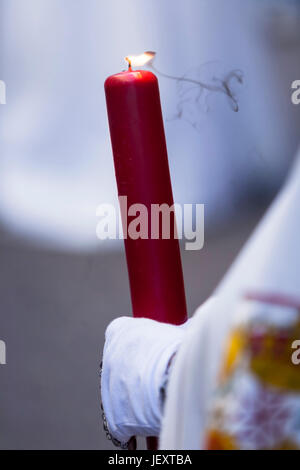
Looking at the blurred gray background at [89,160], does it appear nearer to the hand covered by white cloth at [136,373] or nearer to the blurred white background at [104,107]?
the blurred white background at [104,107]

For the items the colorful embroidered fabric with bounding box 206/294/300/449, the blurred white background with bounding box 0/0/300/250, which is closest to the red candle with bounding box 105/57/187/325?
the colorful embroidered fabric with bounding box 206/294/300/449

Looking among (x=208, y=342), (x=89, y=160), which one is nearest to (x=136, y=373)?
(x=208, y=342)

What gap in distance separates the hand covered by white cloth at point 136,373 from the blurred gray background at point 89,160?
44 centimetres

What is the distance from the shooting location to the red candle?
43cm

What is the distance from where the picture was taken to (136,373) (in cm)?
38

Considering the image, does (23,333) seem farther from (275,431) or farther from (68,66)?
(275,431)

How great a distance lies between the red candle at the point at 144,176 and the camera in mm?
429

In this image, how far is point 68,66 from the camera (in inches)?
33.9

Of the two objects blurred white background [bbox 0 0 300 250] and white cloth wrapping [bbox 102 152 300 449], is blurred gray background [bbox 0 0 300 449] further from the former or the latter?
white cloth wrapping [bbox 102 152 300 449]

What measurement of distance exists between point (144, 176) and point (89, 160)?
45 centimetres

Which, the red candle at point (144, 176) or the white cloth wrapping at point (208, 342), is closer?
the white cloth wrapping at point (208, 342)

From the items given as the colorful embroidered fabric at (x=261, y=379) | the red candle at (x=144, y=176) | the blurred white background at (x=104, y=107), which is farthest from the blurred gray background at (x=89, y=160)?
the colorful embroidered fabric at (x=261, y=379)

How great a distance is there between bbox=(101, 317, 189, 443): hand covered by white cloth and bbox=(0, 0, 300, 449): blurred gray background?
438 millimetres

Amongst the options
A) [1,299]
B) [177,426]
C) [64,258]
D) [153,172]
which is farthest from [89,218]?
[177,426]
